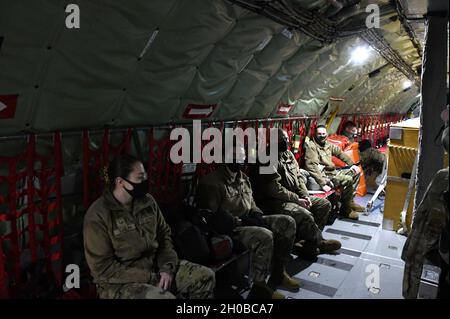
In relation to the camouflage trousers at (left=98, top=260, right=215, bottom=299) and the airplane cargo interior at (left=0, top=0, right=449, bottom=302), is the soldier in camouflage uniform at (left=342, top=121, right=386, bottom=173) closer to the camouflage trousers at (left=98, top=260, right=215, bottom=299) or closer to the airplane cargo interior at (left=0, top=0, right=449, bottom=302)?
the airplane cargo interior at (left=0, top=0, right=449, bottom=302)

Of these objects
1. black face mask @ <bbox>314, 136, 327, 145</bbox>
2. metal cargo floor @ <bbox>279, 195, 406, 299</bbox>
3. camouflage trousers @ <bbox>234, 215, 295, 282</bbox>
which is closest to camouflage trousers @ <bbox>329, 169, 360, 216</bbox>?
metal cargo floor @ <bbox>279, 195, 406, 299</bbox>

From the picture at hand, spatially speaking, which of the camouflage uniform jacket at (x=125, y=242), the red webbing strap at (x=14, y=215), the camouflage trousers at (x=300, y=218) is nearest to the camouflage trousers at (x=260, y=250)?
the camouflage trousers at (x=300, y=218)

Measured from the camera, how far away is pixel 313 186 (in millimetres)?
6430

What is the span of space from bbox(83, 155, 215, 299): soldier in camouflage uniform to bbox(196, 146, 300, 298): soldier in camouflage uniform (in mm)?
833

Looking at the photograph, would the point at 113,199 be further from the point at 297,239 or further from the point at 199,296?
the point at 297,239

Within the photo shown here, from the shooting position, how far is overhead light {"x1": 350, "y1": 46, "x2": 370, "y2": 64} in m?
6.59

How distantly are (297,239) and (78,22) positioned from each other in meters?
3.94

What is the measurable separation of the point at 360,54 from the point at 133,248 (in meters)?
5.93

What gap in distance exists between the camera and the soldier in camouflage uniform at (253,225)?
387 cm

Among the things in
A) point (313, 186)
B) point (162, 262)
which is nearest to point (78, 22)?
point (162, 262)

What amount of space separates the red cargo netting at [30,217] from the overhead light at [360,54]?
5553 mm

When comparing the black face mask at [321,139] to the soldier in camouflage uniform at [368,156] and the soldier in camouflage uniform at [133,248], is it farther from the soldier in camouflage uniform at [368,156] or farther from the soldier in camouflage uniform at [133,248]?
the soldier in camouflage uniform at [133,248]

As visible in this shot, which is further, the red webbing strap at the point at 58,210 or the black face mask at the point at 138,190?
the red webbing strap at the point at 58,210

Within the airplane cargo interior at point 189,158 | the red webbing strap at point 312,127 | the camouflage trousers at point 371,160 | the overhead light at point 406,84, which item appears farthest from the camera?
the overhead light at point 406,84
